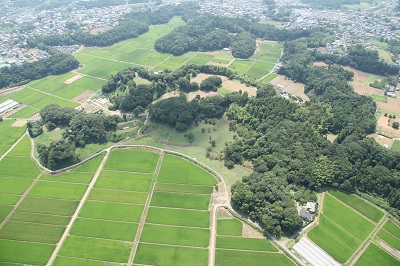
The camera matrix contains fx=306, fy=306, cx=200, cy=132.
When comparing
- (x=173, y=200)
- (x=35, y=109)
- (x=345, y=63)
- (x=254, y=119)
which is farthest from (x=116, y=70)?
(x=345, y=63)

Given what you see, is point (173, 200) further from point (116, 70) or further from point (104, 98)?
point (116, 70)

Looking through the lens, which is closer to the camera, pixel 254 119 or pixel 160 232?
pixel 160 232

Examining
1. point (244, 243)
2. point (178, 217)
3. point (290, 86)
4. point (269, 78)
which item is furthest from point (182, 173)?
point (269, 78)

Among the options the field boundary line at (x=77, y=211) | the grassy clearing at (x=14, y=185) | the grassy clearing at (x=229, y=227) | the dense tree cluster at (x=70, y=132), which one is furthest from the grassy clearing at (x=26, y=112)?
the grassy clearing at (x=229, y=227)

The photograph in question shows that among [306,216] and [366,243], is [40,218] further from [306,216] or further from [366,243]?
[366,243]

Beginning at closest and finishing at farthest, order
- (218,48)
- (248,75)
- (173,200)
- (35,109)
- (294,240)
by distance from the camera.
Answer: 1. (294,240)
2. (173,200)
3. (35,109)
4. (248,75)
5. (218,48)

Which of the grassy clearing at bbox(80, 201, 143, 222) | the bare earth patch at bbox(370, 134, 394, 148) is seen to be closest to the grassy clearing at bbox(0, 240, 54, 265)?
the grassy clearing at bbox(80, 201, 143, 222)
